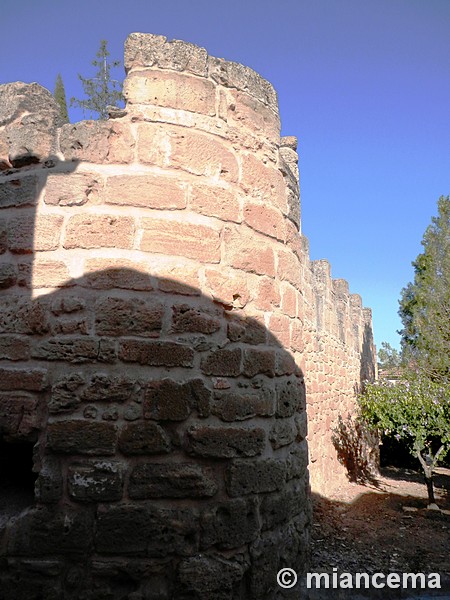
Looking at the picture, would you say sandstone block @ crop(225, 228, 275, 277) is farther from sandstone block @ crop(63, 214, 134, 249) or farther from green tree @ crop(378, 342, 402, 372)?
green tree @ crop(378, 342, 402, 372)

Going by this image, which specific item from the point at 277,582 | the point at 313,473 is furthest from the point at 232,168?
the point at 313,473

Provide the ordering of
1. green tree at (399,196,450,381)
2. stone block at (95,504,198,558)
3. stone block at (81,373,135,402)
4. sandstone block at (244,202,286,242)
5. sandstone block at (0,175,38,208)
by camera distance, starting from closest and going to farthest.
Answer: stone block at (95,504,198,558) → stone block at (81,373,135,402) → sandstone block at (0,175,38,208) → sandstone block at (244,202,286,242) → green tree at (399,196,450,381)

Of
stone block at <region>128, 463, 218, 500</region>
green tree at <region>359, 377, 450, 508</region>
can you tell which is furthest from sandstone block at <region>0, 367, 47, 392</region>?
green tree at <region>359, 377, 450, 508</region>

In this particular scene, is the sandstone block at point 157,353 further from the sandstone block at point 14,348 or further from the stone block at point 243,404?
the sandstone block at point 14,348

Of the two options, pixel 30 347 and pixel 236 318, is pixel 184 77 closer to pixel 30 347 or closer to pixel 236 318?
pixel 236 318

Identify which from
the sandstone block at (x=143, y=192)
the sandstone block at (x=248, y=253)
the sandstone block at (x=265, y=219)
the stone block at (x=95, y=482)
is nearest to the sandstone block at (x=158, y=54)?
the sandstone block at (x=143, y=192)

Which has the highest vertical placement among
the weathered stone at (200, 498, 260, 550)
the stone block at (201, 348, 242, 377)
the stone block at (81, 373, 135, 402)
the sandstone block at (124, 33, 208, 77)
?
the sandstone block at (124, 33, 208, 77)

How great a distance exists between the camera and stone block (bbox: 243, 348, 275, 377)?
238 cm

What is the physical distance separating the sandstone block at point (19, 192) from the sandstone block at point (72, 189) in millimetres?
75

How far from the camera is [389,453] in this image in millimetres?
10945

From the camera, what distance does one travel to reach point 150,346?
2.15m

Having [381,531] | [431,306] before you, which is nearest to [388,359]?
[431,306]

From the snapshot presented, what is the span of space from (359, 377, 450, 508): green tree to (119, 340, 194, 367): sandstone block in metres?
A: 5.26

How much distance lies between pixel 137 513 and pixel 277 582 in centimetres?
87
